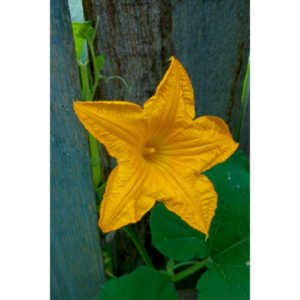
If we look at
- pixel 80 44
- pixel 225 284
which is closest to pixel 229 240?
pixel 225 284

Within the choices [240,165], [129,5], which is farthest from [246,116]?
[129,5]

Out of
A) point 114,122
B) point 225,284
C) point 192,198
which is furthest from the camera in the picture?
point 225,284

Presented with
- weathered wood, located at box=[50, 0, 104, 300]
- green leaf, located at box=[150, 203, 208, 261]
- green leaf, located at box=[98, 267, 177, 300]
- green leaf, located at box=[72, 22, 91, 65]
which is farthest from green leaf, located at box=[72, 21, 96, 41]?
green leaf, located at box=[98, 267, 177, 300]

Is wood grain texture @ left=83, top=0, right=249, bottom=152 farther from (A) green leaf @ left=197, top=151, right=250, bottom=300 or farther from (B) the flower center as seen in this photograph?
(A) green leaf @ left=197, top=151, right=250, bottom=300

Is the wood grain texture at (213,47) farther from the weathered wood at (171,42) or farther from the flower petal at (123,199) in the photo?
the flower petal at (123,199)

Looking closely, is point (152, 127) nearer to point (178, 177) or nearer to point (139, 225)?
point (178, 177)

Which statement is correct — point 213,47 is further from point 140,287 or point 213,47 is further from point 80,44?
point 140,287
